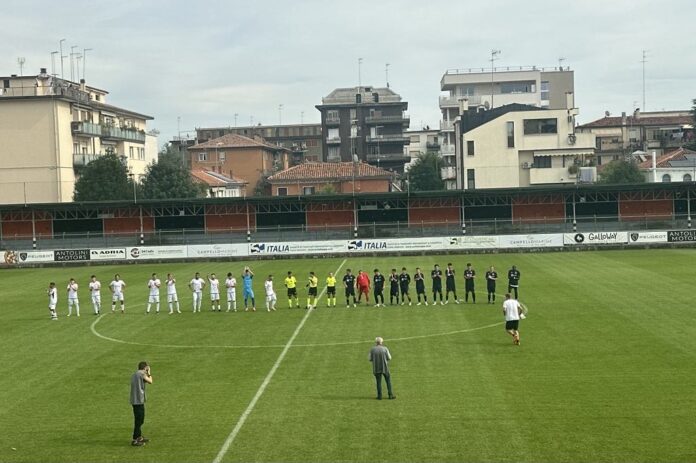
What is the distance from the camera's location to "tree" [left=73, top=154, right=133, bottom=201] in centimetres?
8944

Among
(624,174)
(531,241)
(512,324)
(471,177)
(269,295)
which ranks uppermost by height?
(471,177)

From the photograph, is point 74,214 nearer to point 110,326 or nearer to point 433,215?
point 433,215

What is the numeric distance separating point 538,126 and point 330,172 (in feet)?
83.6

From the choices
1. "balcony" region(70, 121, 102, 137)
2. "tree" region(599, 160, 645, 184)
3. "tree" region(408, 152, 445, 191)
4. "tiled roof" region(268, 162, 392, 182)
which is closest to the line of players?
"balcony" region(70, 121, 102, 137)

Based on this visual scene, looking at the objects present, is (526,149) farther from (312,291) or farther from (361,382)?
(361,382)

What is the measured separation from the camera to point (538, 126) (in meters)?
102

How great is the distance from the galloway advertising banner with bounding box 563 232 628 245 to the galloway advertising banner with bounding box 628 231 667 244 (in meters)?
0.45

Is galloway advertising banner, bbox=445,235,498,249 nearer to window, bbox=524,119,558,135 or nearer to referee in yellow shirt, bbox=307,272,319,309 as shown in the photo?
referee in yellow shirt, bbox=307,272,319,309

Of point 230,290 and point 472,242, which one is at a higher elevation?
point 472,242

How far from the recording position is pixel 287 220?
79000 millimetres

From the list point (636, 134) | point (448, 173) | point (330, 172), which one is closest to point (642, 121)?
point (636, 134)

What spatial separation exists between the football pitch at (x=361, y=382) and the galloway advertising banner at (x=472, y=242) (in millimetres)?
26722

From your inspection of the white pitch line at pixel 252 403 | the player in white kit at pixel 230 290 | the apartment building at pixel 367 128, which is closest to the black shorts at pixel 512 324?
the white pitch line at pixel 252 403

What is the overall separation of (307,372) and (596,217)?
53.7 metres
